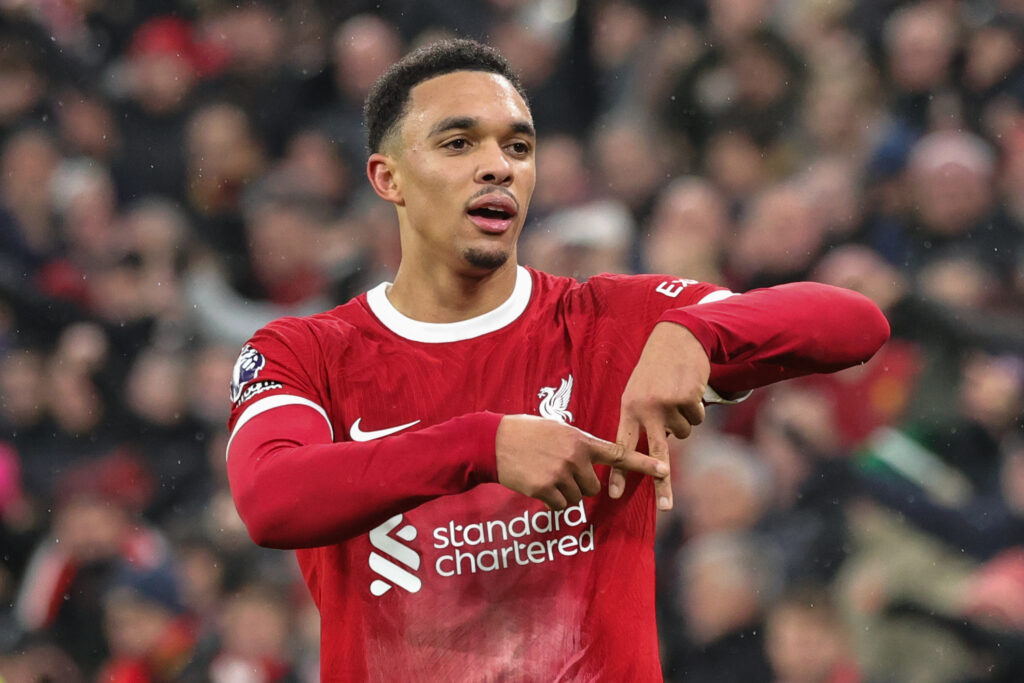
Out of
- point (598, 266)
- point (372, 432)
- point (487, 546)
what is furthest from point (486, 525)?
point (598, 266)

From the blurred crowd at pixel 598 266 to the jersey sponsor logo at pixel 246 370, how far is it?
2.18 m

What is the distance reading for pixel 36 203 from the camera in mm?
5688

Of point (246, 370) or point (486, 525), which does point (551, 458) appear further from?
point (246, 370)

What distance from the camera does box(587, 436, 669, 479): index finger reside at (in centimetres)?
171

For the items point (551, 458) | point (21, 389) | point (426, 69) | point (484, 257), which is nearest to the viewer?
point (551, 458)

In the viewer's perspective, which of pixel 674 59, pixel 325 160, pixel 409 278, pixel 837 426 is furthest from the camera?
pixel 325 160

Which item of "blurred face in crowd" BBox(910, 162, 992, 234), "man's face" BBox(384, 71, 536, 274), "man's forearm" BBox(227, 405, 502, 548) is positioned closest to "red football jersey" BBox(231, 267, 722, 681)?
"man's face" BBox(384, 71, 536, 274)

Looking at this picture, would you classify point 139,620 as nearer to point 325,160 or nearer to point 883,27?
point 325,160

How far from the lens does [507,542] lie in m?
2.03

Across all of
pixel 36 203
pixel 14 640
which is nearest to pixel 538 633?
pixel 14 640

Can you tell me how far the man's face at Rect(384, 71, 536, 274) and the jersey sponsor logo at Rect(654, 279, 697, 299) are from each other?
0.92 ft

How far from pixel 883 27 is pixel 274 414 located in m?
3.25

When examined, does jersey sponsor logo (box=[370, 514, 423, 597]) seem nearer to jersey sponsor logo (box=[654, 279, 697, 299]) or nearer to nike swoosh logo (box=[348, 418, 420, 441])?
nike swoosh logo (box=[348, 418, 420, 441])

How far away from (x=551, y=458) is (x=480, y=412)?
17cm
